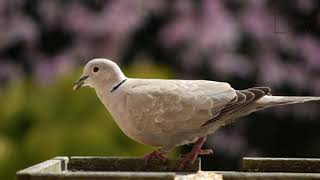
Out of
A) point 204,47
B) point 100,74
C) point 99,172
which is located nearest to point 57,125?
point 204,47

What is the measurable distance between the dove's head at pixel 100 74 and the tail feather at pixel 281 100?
0.19m

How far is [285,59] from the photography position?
2412 mm

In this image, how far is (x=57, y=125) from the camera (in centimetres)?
200

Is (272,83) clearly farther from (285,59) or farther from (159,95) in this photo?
(159,95)

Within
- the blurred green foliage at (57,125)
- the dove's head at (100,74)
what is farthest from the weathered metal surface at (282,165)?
the blurred green foliage at (57,125)

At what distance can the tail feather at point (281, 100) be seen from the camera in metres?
1.05

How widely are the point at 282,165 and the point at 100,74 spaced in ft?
0.88

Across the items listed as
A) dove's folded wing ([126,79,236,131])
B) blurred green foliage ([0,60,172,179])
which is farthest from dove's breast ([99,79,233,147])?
blurred green foliage ([0,60,172,179])

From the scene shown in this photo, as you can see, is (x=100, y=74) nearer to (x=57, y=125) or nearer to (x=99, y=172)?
(x=99, y=172)

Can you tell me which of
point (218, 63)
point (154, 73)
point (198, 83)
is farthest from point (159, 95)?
point (218, 63)

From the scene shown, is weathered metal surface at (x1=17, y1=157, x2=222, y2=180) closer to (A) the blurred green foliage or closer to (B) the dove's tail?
(B) the dove's tail

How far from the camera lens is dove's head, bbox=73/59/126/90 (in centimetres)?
106

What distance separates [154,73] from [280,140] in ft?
1.78

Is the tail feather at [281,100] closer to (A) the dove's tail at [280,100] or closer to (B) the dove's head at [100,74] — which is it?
(A) the dove's tail at [280,100]
